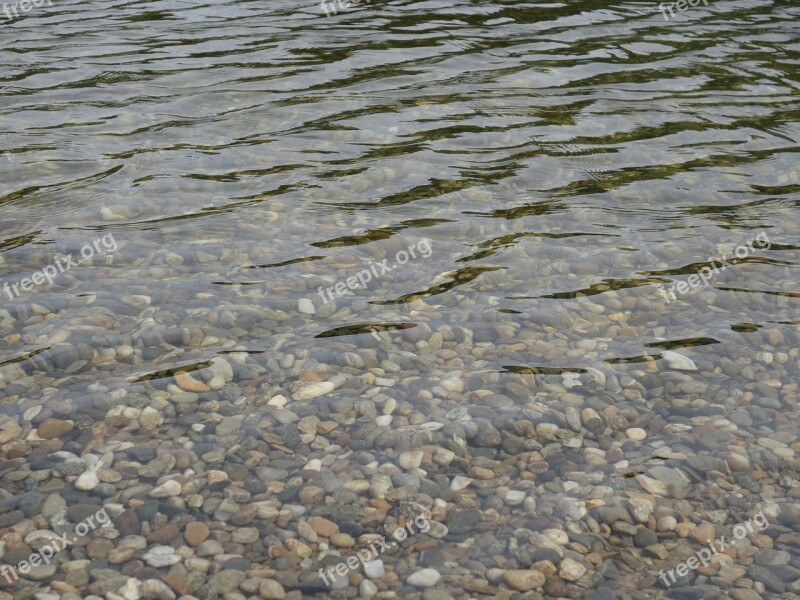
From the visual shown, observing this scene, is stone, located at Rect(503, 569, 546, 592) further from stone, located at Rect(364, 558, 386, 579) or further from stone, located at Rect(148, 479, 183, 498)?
stone, located at Rect(148, 479, 183, 498)

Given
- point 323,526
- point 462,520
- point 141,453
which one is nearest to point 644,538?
point 462,520

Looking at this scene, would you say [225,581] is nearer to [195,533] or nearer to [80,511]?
[195,533]

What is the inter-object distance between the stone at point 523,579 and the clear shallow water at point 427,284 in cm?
5

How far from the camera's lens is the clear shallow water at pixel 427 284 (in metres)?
5.36

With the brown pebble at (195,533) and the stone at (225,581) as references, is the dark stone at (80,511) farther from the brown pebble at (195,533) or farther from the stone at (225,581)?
the stone at (225,581)

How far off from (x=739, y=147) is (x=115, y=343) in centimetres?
778

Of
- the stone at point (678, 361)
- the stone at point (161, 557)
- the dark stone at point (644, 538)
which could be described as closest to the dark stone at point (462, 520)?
the dark stone at point (644, 538)

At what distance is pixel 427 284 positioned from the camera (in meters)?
7.53

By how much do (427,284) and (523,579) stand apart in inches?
130

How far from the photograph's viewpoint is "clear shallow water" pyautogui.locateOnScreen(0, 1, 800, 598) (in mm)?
5363

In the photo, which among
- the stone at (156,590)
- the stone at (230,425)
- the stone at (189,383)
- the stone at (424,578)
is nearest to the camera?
the stone at (156,590)

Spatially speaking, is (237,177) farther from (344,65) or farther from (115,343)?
(344,65)

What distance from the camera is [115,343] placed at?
6.51 meters

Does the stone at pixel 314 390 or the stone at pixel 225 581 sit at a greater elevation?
the stone at pixel 314 390
